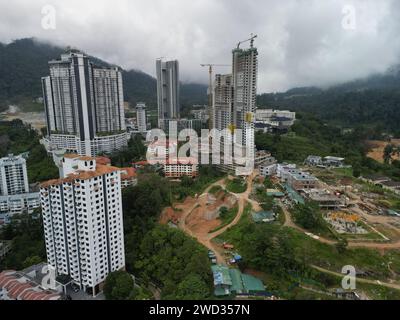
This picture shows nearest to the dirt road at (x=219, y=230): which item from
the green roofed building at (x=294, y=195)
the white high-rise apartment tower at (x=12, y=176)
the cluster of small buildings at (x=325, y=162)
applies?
the green roofed building at (x=294, y=195)

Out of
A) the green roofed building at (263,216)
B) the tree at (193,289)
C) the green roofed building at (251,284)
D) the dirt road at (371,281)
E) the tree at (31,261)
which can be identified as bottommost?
the tree at (31,261)

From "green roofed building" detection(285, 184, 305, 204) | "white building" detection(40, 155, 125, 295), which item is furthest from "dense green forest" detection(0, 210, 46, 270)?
"green roofed building" detection(285, 184, 305, 204)

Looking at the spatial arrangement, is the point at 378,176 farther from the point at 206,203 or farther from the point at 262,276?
the point at 262,276

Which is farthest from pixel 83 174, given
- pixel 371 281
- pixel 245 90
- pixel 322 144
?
pixel 322 144

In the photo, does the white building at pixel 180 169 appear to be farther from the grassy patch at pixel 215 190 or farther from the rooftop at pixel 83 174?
the rooftop at pixel 83 174

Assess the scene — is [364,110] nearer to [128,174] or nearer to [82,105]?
[82,105]
